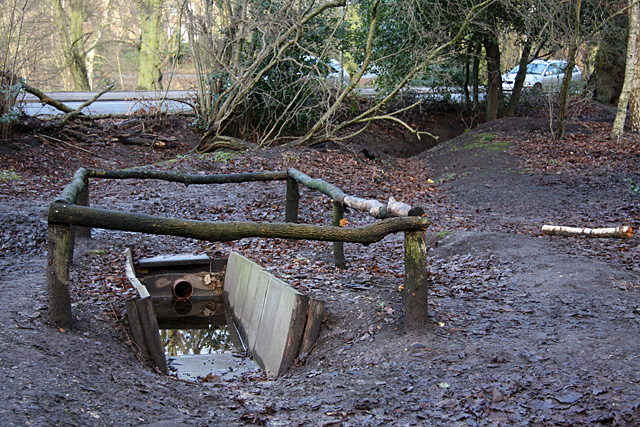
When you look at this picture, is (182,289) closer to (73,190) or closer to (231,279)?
(231,279)

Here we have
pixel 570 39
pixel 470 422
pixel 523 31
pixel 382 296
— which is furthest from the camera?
pixel 523 31

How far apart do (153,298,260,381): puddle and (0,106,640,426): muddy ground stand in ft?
2.52

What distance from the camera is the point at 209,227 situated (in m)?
4.50

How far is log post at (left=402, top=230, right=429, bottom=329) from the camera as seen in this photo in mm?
4484

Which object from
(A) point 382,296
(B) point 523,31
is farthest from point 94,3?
(A) point 382,296

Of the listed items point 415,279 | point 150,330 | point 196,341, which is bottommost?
point 196,341

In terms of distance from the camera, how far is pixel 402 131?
63.2ft

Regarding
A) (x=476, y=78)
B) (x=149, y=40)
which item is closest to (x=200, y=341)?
(x=476, y=78)

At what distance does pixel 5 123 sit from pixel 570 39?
1358 centimetres

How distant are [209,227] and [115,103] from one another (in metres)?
16.9

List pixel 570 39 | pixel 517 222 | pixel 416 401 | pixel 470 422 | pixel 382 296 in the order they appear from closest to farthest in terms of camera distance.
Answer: pixel 470 422 < pixel 416 401 < pixel 382 296 < pixel 517 222 < pixel 570 39

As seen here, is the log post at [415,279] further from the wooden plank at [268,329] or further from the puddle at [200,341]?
the puddle at [200,341]

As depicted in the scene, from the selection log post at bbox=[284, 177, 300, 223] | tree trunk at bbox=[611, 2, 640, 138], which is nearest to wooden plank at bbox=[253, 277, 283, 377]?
log post at bbox=[284, 177, 300, 223]

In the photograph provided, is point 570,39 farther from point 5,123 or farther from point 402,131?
point 5,123
